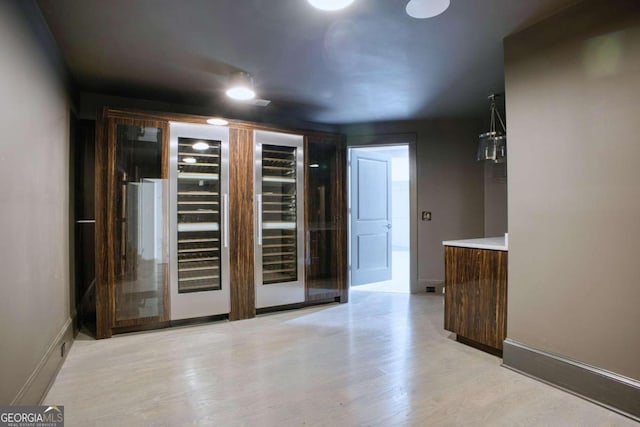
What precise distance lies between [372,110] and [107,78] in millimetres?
2715

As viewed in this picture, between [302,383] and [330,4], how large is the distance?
226cm

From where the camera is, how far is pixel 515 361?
2279mm

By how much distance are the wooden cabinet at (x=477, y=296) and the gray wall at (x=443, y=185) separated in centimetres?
172

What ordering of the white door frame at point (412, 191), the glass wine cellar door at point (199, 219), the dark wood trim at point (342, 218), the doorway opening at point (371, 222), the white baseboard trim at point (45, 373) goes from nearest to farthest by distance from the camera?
the white baseboard trim at point (45, 373)
the glass wine cellar door at point (199, 219)
the dark wood trim at point (342, 218)
the white door frame at point (412, 191)
the doorway opening at point (371, 222)

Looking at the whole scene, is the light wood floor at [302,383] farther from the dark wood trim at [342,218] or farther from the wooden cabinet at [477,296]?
the dark wood trim at [342,218]

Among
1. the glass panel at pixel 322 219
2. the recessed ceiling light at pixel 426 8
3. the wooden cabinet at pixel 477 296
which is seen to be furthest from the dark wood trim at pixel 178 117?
the wooden cabinet at pixel 477 296

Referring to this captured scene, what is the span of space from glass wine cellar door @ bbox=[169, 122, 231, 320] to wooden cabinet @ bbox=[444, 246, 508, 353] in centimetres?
212

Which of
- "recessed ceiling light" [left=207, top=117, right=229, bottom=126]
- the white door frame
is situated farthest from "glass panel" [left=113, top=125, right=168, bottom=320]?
the white door frame

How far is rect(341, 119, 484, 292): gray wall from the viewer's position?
446cm

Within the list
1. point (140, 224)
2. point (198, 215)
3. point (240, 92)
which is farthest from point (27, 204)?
point (240, 92)

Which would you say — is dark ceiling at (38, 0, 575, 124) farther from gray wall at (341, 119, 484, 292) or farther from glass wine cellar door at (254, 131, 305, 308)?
gray wall at (341, 119, 484, 292)

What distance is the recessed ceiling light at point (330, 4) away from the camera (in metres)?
1.85

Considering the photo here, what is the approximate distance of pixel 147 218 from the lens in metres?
3.13

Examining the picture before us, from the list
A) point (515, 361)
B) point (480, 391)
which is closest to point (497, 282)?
point (515, 361)
